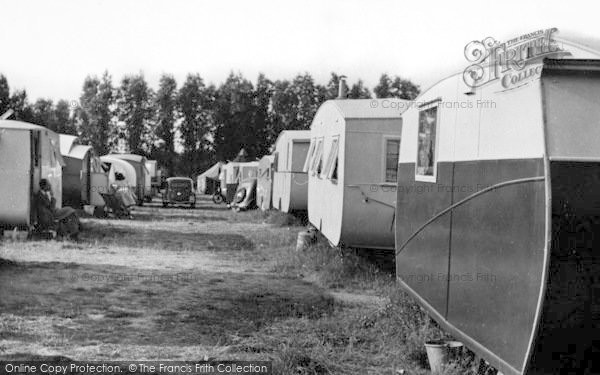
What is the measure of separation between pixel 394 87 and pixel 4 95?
3614 centimetres

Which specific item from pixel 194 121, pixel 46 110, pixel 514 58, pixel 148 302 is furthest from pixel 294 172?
pixel 46 110

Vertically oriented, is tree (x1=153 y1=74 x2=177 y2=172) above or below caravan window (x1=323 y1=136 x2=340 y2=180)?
above

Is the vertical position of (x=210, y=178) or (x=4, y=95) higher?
(x=4, y=95)

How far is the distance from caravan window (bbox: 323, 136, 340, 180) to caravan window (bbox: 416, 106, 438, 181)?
4050 mm

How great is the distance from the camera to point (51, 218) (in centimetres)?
1605

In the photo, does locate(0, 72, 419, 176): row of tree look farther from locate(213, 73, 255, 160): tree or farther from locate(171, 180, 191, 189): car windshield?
locate(171, 180, 191, 189): car windshield

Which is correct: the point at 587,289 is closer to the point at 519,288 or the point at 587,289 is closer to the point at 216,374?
the point at 519,288

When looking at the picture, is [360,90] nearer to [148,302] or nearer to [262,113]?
[262,113]

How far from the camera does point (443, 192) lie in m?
6.20

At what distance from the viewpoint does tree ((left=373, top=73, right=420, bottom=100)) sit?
7050cm

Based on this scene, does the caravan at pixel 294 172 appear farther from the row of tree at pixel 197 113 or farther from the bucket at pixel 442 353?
the row of tree at pixel 197 113

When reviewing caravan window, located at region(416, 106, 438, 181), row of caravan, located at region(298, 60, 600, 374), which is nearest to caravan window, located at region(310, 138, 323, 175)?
row of caravan, located at region(298, 60, 600, 374)

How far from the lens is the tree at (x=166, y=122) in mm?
67625

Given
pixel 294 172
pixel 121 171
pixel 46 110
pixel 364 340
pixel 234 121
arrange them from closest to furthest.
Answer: pixel 364 340 < pixel 294 172 < pixel 121 171 < pixel 234 121 < pixel 46 110
